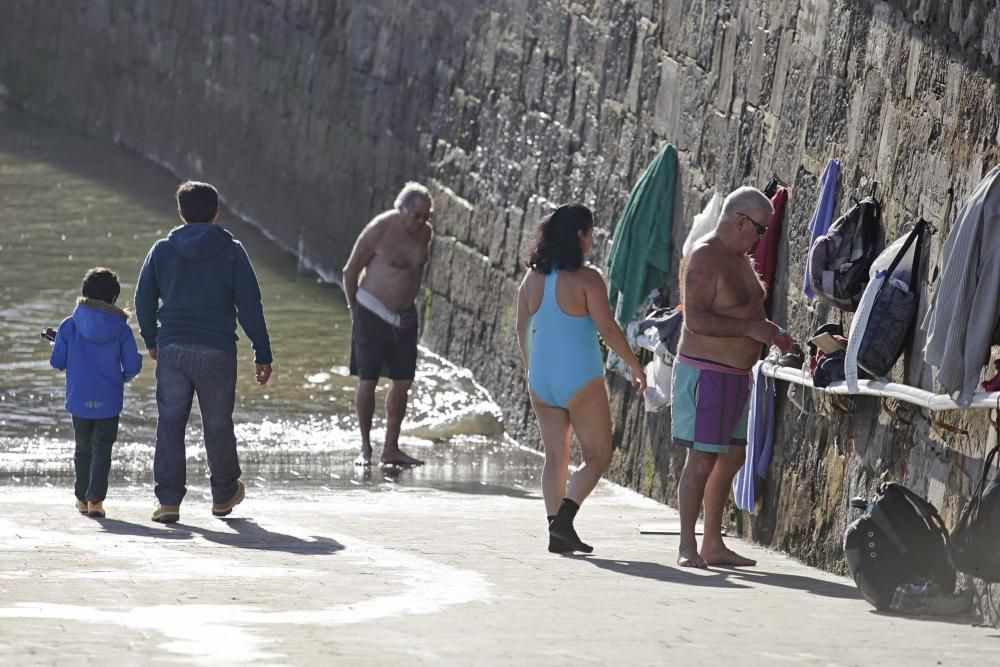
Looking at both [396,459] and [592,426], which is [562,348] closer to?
[592,426]

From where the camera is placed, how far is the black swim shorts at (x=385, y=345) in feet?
33.9

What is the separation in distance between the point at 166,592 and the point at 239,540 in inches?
61.8

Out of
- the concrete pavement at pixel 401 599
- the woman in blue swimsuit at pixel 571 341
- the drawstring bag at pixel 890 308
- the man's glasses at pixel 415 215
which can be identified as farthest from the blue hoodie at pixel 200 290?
the man's glasses at pixel 415 215

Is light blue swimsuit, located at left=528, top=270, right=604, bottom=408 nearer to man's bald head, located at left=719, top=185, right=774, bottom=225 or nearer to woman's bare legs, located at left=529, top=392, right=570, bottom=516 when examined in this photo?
woman's bare legs, located at left=529, top=392, right=570, bottom=516

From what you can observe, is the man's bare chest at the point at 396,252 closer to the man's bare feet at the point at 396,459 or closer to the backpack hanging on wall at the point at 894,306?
the man's bare feet at the point at 396,459

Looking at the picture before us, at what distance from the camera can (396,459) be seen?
1003 cm

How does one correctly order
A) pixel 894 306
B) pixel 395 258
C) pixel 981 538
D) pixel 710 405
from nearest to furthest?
pixel 981 538 → pixel 894 306 → pixel 710 405 → pixel 395 258

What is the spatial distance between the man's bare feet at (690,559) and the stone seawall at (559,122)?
499mm

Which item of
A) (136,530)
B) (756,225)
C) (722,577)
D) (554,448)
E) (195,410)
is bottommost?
(136,530)

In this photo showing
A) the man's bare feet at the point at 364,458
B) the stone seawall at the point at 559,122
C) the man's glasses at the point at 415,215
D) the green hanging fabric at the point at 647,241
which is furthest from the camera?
the man's glasses at the point at 415,215

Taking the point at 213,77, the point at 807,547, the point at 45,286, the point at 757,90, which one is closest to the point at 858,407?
the point at 807,547

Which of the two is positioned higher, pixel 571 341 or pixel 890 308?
pixel 890 308

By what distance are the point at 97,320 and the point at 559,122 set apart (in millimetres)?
3989

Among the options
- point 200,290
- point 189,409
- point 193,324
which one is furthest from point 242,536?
point 200,290
